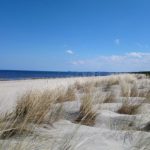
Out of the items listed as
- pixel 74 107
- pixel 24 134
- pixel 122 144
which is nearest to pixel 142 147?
pixel 122 144

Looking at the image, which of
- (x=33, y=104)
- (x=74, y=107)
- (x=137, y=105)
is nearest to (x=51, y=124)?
(x=33, y=104)

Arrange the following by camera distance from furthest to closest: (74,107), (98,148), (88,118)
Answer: (74,107) < (88,118) < (98,148)

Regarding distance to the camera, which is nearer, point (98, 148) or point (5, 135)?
point (98, 148)

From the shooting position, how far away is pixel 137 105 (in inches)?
151

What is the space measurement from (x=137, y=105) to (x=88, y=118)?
92 centimetres

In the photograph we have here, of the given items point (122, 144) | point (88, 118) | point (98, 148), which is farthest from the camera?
point (88, 118)

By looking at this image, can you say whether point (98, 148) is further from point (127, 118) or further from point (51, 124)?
point (127, 118)

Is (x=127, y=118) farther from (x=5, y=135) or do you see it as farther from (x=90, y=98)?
(x=5, y=135)

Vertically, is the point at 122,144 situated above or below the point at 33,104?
below

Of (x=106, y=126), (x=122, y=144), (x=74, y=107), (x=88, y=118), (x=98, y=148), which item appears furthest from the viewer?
(x=74, y=107)

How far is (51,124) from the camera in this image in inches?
109

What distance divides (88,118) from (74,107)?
60 centimetres

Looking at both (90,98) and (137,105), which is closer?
(90,98)

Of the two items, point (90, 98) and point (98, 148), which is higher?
point (90, 98)
